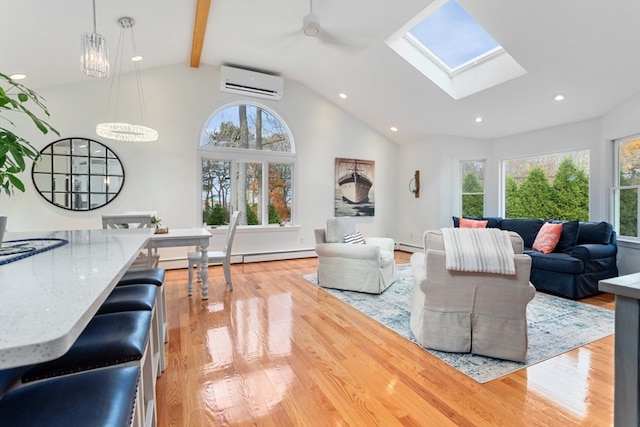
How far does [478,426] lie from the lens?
1.56 metres

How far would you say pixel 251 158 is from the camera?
5609 mm

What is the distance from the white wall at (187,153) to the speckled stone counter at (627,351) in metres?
5.04

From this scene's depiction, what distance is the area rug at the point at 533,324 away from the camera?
2.14 metres

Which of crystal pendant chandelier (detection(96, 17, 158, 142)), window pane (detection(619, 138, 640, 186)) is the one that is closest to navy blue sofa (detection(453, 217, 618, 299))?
window pane (detection(619, 138, 640, 186))

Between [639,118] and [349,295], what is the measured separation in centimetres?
437

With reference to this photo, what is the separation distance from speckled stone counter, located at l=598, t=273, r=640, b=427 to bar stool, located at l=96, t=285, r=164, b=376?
199cm

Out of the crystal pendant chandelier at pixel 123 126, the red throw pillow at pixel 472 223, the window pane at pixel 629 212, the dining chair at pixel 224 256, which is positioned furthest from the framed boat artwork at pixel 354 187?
the window pane at pixel 629 212

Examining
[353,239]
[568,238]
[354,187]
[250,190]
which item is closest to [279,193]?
[250,190]

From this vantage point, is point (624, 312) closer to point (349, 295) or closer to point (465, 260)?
point (465, 260)

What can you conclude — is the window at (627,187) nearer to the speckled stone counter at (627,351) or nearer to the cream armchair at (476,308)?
the cream armchair at (476,308)

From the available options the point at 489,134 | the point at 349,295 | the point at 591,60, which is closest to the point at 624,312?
the point at 349,295

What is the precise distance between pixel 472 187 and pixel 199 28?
5.46m

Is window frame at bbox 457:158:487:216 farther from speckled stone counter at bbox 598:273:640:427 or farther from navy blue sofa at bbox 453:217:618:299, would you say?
speckled stone counter at bbox 598:273:640:427

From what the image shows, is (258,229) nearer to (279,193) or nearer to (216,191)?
(279,193)
